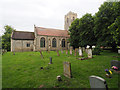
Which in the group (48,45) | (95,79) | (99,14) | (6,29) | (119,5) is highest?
(6,29)

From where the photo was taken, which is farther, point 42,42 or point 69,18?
point 69,18

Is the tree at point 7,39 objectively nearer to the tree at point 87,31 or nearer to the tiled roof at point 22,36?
the tiled roof at point 22,36

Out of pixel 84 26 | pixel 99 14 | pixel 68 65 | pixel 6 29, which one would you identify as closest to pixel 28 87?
pixel 68 65

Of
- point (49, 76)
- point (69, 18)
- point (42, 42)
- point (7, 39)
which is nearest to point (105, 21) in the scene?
point (49, 76)

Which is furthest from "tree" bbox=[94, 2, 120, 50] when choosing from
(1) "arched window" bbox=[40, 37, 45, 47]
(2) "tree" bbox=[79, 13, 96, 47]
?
(1) "arched window" bbox=[40, 37, 45, 47]

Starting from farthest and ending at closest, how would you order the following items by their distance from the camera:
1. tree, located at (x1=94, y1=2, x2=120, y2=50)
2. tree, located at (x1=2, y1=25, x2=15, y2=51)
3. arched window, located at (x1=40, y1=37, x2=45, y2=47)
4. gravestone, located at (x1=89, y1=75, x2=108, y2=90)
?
1. tree, located at (x1=2, y1=25, x2=15, y2=51)
2. arched window, located at (x1=40, y1=37, x2=45, y2=47)
3. tree, located at (x1=94, y1=2, x2=120, y2=50)
4. gravestone, located at (x1=89, y1=75, x2=108, y2=90)

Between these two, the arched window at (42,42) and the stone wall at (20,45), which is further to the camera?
the arched window at (42,42)

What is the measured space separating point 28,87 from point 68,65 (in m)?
2.32

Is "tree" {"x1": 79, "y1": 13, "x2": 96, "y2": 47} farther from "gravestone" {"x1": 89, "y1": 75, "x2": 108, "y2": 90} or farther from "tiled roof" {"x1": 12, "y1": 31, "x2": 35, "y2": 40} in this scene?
"tiled roof" {"x1": 12, "y1": 31, "x2": 35, "y2": 40}

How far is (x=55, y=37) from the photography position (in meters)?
31.5

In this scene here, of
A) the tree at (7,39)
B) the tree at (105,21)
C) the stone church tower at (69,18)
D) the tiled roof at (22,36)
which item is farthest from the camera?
the stone church tower at (69,18)

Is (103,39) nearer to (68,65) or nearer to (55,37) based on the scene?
(68,65)

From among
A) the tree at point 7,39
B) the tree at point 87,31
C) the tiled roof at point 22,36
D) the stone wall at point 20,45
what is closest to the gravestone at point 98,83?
the tree at point 87,31

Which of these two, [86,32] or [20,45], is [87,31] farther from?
[20,45]
